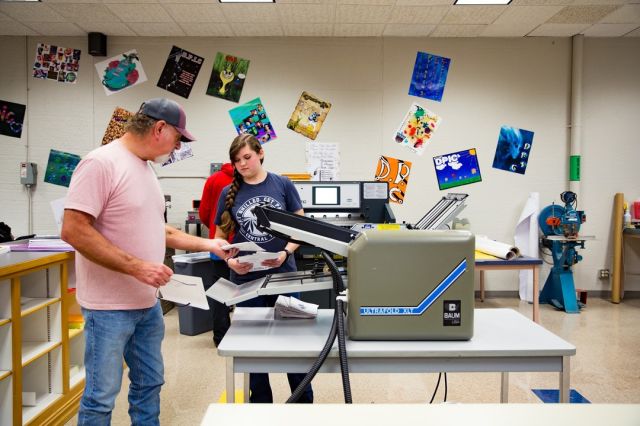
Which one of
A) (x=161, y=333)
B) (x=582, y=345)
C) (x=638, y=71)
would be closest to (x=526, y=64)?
(x=638, y=71)

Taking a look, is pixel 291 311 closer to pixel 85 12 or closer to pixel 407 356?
pixel 407 356

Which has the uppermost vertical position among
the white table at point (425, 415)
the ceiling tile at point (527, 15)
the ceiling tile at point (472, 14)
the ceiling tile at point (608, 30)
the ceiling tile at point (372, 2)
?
the ceiling tile at point (608, 30)

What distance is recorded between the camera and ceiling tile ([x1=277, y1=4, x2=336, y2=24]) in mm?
4062

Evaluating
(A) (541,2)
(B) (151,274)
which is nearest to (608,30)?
(A) (541,2)

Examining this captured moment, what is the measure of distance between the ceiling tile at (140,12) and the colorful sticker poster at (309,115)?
1499 mm

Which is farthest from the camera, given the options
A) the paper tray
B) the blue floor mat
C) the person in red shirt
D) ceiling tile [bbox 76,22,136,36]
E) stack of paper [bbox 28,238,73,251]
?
ceiling tile [bbox 76,22,136,36]

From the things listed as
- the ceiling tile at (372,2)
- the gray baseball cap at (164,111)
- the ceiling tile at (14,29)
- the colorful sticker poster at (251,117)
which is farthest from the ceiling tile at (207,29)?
the gray baseball cap at (164,111)

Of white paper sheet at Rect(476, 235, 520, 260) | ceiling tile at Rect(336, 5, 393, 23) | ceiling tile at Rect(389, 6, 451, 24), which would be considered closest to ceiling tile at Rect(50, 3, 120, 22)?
ceiling tile at Rect(336, 5, 393, 23)

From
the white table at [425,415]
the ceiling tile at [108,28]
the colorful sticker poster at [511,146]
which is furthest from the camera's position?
the colorful sticker poster at [511,146]

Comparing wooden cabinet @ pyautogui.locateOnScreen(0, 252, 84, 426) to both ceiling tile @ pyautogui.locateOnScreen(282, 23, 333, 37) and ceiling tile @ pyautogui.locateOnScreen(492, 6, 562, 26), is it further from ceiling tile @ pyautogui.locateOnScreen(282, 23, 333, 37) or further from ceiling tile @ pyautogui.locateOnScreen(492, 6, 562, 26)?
ceiling tile @ pyautogui.locateOnScreen(492, 6, 562, 26)

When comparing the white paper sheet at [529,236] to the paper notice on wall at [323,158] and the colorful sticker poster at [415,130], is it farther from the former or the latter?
the paper notice on wall at [323,158]

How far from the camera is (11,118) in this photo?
4828mm

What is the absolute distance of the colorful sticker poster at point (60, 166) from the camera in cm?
485

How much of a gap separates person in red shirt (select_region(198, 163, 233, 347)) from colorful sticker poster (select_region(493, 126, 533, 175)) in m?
3.04
